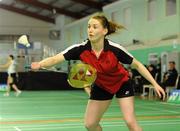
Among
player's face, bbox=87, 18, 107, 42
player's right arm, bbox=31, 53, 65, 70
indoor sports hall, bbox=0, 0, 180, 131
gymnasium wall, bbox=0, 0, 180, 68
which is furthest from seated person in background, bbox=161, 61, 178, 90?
player's right arm, bbox=31, 53, 65, 70

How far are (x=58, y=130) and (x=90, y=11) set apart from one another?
28984mm

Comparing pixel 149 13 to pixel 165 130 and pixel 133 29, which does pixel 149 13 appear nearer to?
pixel 133 29

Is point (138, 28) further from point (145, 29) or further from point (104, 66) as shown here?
point (104, 66)

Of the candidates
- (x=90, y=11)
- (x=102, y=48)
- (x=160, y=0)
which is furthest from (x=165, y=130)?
(x=90, y=11)

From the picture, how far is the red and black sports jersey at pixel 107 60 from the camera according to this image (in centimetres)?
498

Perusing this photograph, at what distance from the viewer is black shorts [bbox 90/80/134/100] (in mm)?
5066

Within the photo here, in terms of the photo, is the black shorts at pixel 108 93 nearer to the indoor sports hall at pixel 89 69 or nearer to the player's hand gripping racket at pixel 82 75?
the indoor sports hall at pixel 89 69

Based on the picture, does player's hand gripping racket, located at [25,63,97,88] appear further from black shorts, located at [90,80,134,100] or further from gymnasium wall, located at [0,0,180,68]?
gymnasium wall, located at [0,0,180,68]

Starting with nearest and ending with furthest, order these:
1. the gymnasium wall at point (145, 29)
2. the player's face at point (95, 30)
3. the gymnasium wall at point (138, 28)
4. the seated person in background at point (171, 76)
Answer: the player's face at point (95, 30), the seated person in background at point (171, 76), the gymnasium wall at point (145, 29), the gymnasium wall at point (138, 28)

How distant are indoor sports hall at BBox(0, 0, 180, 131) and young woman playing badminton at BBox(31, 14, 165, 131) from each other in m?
0.01

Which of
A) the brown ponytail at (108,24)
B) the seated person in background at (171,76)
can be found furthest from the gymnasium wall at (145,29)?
the brown ponytail at (108,24)

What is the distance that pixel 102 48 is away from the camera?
5012mm

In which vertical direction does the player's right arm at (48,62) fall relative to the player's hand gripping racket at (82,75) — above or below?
above

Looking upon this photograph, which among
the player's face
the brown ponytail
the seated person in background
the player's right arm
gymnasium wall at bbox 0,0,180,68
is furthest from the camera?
gymnasium wall at bbox 0,0,180,68
